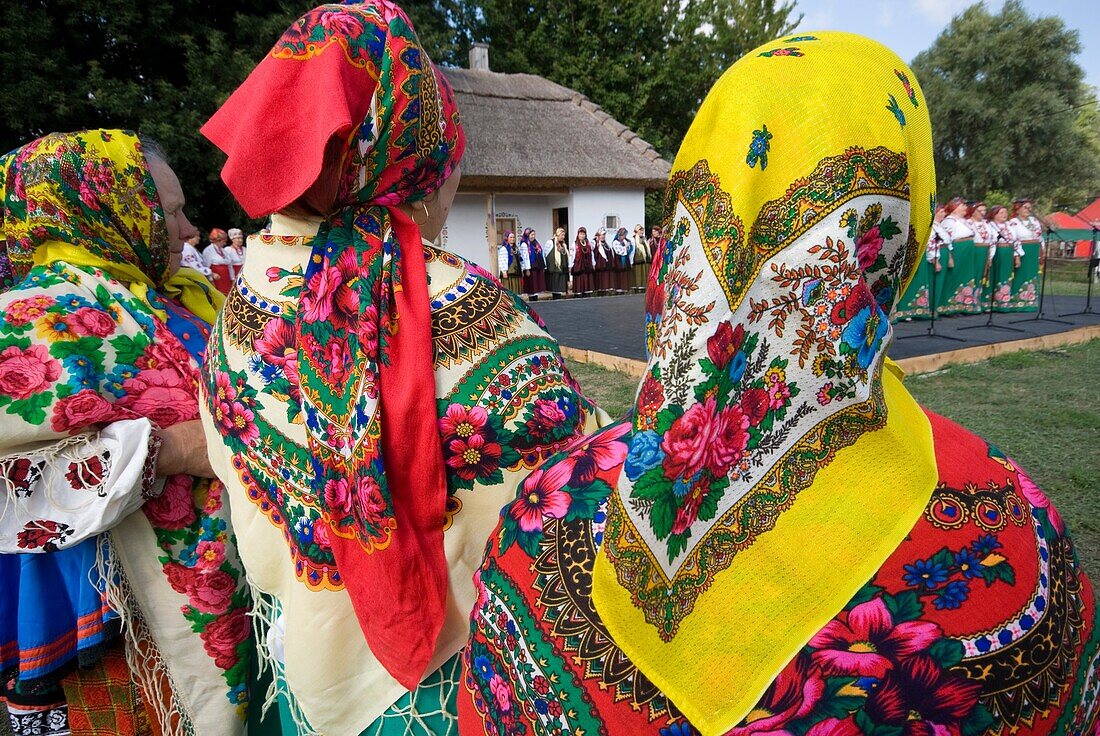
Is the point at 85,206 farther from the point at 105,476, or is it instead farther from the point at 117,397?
the point at 105,476

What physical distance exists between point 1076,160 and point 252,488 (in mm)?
36552

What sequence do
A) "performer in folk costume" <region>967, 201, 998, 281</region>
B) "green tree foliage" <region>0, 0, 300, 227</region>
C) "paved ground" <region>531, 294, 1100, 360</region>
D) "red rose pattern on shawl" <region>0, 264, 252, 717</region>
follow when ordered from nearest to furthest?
"red rose pattern on shawl" <region>0, 264, 252, 717</region> → "paved ground" <region>531, 294, 1100, 360</region> → "performer in folk costume" <region>967, 201, 998, 281</region> → "green tree foliage" <region>0, 0, 300, 227</region>

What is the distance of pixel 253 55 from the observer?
14.3m

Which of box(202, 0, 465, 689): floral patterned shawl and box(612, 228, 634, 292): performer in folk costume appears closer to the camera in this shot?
box(202, 0, 465, 689): floral patterned shawl

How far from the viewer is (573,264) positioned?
18047 mm

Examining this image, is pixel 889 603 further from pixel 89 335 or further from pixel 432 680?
pixel 89 335

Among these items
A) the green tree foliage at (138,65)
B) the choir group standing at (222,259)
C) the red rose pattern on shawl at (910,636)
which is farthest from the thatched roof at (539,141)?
the red rose pattern on shawl at (910,636)

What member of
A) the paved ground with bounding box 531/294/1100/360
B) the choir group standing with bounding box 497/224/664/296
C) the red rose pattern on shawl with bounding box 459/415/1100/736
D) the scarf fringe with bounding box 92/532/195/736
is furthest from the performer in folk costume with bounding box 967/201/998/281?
the scarf fringe with bounding box 92/532/195/736

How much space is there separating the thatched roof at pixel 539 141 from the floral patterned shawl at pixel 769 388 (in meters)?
17.0

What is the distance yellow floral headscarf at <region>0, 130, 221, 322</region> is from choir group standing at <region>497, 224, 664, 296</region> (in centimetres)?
1530

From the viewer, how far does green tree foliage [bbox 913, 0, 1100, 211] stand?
91.2 feet

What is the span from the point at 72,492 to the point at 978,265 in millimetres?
12167

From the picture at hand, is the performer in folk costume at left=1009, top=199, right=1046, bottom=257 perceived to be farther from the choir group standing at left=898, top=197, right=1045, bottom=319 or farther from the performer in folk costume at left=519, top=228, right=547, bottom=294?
the performer in folk costume at left=519, top=228, right=547, bottom=294

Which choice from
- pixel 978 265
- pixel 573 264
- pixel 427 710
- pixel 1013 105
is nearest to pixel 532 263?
pixel 573 264
